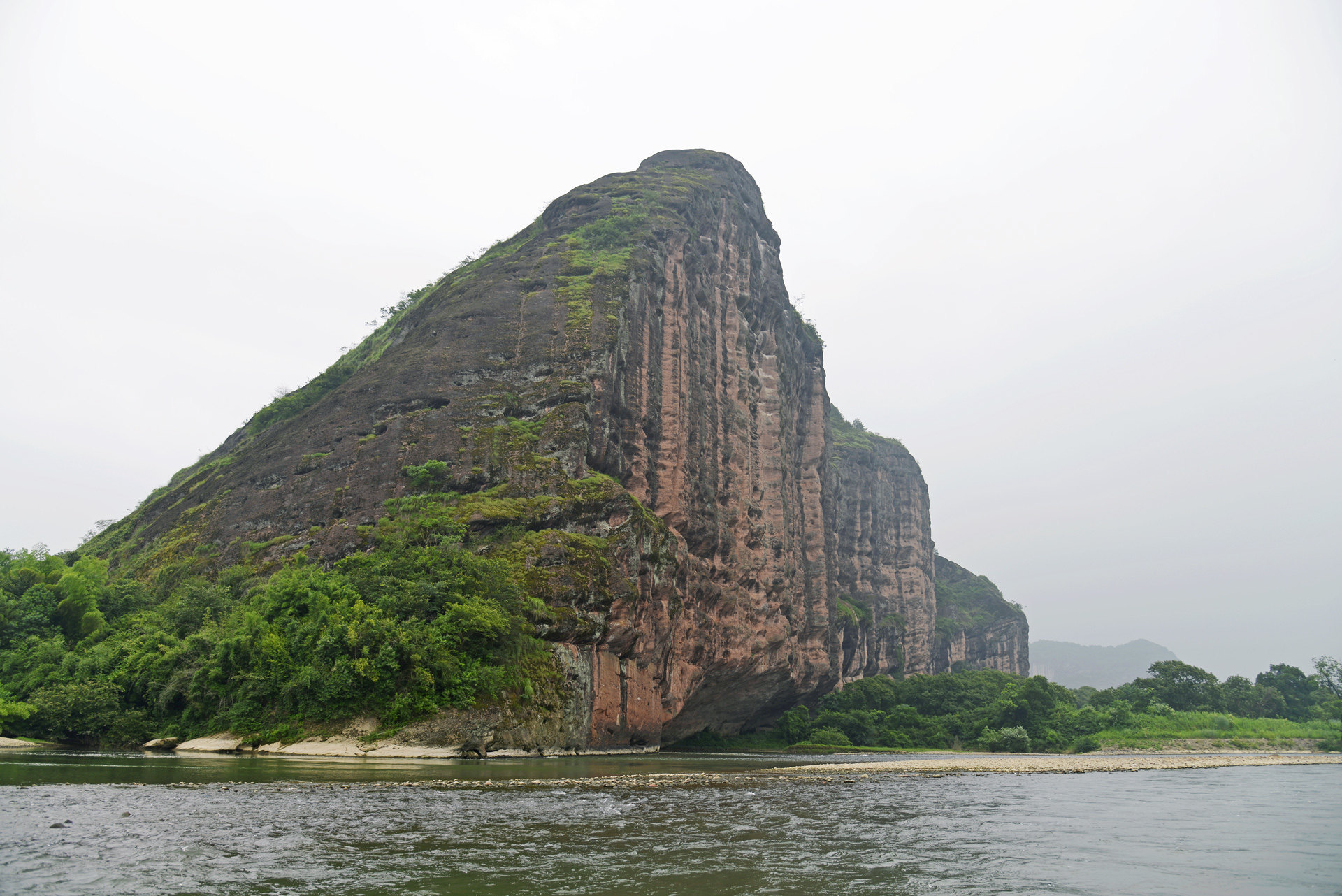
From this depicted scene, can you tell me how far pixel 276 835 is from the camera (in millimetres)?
12469

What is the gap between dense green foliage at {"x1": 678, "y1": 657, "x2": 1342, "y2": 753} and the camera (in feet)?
227

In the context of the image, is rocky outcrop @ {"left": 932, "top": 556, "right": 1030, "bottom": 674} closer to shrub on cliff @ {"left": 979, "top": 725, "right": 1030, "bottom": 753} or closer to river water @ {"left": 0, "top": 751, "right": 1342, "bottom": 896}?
shrub on cliff @ {"left": 979, "top": 725, "right": 1030, "bottom": 753}

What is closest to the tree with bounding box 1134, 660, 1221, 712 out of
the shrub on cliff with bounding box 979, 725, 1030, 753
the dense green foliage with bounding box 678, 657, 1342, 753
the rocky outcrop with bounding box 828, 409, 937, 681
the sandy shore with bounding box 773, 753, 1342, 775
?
Answer: the dense green foliage with bounding box 678, 657, 1342, 753

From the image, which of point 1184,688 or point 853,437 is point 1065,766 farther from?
point 853,437

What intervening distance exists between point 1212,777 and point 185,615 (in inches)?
1993

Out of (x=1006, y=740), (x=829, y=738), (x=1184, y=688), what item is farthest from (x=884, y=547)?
(x=1006, y=740)

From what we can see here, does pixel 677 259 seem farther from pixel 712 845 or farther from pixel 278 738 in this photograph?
pixel 712 845

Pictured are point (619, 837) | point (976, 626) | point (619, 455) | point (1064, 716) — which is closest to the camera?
point (619, 837)

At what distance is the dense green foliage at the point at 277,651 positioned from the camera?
36.5m

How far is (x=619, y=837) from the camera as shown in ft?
44.9

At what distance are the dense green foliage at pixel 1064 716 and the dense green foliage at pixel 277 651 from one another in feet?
127

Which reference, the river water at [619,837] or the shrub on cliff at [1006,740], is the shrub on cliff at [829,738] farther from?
the river water at [619,837]

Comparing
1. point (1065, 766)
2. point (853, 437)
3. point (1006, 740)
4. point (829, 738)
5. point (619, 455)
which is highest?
point (853, 437)

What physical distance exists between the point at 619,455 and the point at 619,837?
4624 cm
